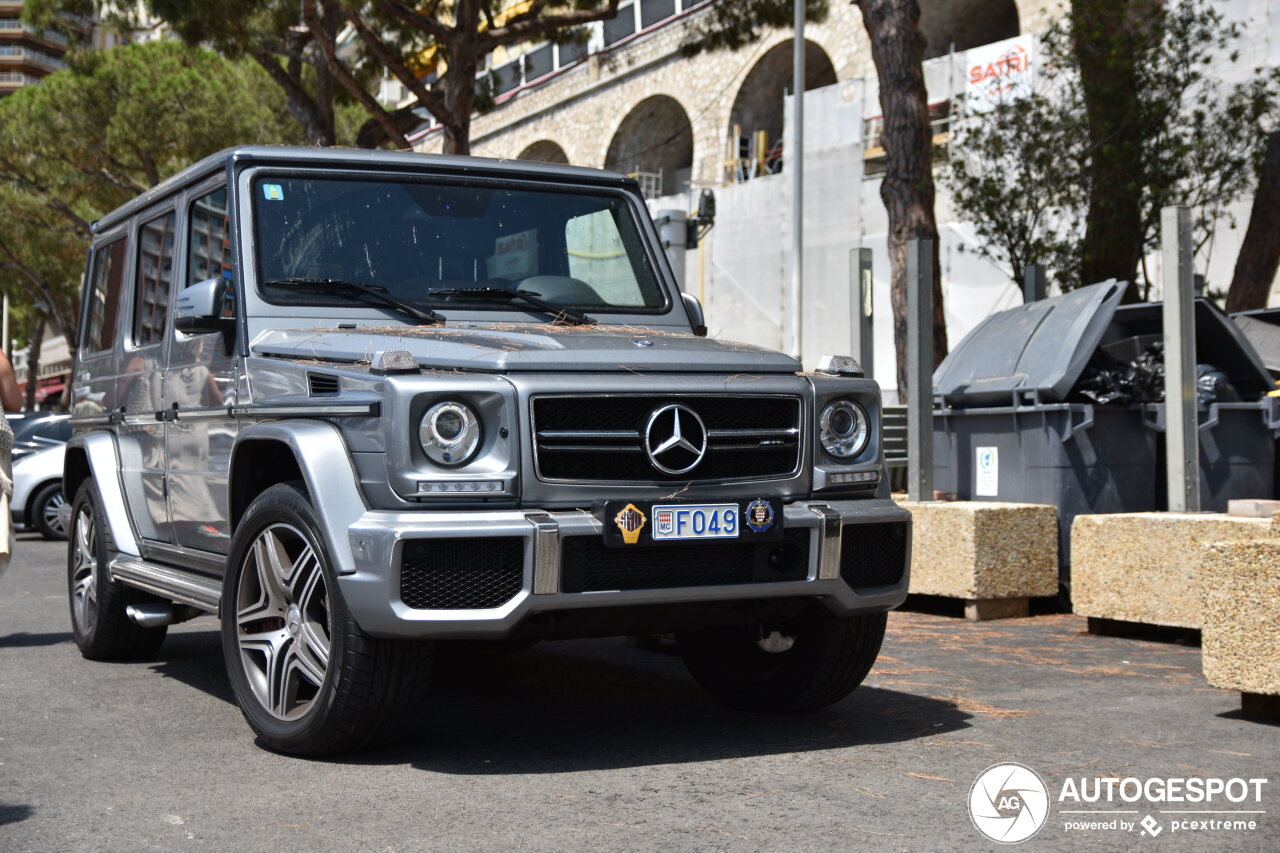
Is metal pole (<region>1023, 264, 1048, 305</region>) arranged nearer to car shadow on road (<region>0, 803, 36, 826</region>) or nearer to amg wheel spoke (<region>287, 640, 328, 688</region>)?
amg wheel spoke (<region>287, 640, 328, 688</region>)

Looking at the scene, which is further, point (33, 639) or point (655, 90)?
point (655, 90)

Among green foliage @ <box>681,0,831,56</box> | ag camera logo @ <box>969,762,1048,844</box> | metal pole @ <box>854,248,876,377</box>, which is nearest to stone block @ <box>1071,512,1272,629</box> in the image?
metal pole @ <box>854,248,876,377</box>

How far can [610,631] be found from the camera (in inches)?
190

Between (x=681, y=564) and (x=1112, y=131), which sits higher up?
(x=1112, y=131)

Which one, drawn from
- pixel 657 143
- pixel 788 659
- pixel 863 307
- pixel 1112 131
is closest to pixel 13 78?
pixel 657 143

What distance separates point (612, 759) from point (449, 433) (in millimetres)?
1187

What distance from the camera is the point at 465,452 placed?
4.56m

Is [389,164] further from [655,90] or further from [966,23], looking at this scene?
[655,90]

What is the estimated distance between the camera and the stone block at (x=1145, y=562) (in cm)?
740

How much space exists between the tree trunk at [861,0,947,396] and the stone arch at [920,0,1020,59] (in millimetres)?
20938

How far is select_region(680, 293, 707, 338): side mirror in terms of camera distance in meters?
6.21

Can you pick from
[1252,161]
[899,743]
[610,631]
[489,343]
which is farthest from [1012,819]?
[1252,161]

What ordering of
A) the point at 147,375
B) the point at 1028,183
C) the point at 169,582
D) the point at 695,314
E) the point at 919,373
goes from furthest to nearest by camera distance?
the point at 1028,183 → the point at 919,373 → the point at 147,375 → the point at 695,314 → the point at 169,582

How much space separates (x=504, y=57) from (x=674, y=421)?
49.0 meters
